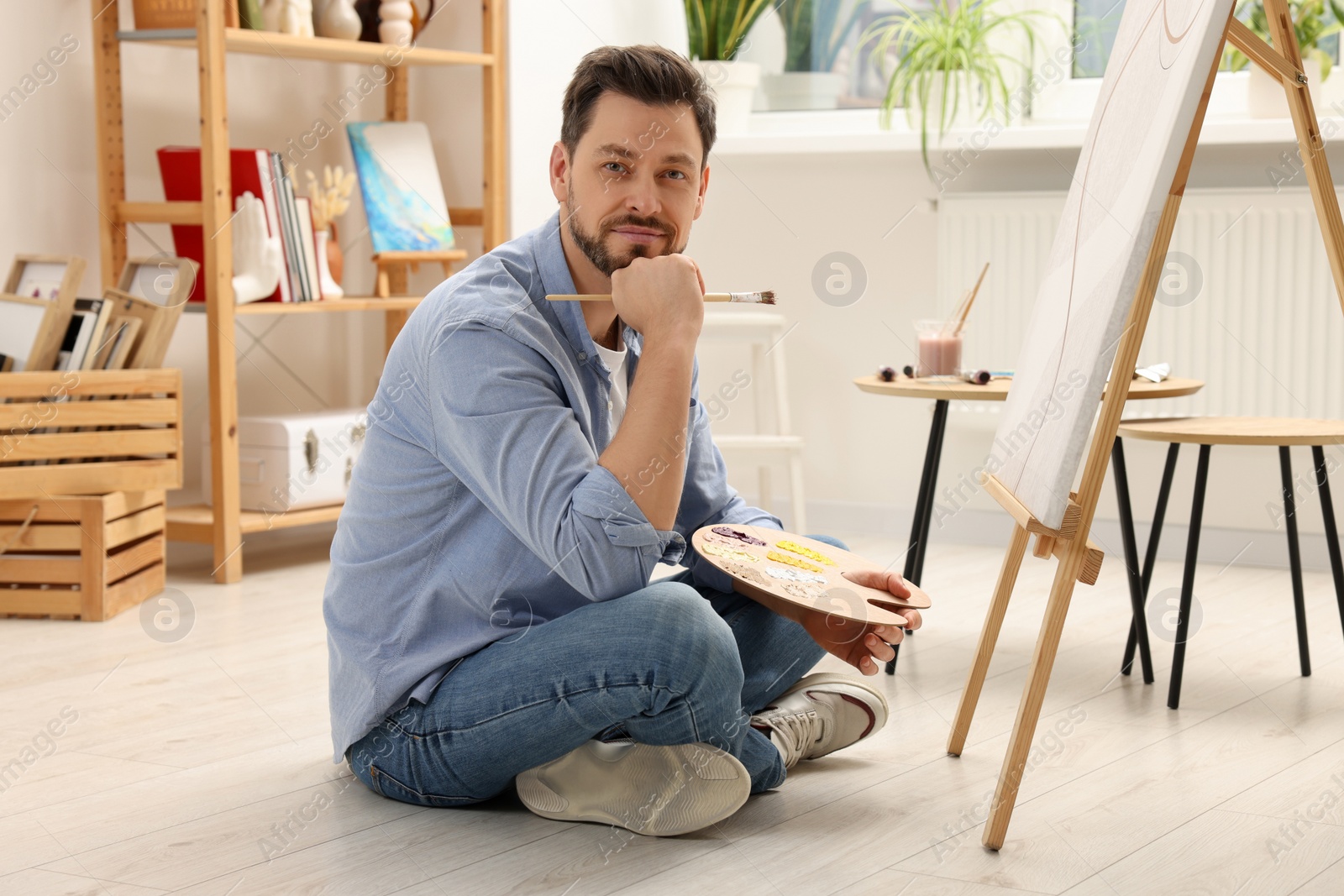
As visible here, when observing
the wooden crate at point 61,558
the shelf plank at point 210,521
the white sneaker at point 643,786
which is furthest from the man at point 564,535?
the shelf plank at point 210,521

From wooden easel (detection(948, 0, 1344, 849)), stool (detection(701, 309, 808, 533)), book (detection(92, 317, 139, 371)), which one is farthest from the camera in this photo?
stool (detection(701, 309, 808, 533))

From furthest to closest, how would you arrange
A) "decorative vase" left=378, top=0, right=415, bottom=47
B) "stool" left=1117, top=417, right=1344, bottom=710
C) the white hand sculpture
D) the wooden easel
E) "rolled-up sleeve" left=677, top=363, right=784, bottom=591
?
"decorative vase" left=378, top=0, right=415, bottom=47 < the white hand sculpture < "stool" left=1117, top=417, right=1344, bottom=710 < "rolled-up sleeve" left=677, top=363, right=784, bottom=591 < the wooden easel

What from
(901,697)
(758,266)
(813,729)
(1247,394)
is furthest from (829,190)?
(813,729)

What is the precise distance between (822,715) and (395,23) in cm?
210

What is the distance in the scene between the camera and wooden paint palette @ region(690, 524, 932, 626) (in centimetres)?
148

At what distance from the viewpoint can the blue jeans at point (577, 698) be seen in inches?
57.0

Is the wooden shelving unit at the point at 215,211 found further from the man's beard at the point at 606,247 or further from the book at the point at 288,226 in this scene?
the man's beard at the point at 606,247

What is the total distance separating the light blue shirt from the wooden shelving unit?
4.60 feet

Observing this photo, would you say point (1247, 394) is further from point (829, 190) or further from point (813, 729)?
point (813, 729)

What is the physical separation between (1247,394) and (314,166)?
2.31m

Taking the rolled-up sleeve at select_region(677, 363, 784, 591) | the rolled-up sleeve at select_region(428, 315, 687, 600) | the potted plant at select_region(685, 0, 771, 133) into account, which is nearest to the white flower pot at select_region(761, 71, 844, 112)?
the potted plant at select_region(685, 0, 771, 133)

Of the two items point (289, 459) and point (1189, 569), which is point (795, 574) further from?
point (289, 459)

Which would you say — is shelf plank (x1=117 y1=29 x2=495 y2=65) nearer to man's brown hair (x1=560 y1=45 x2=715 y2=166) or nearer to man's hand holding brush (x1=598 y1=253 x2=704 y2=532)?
man's brown hair (x1=560 y1=45 x2=715 y2=166)

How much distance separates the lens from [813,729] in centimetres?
179
